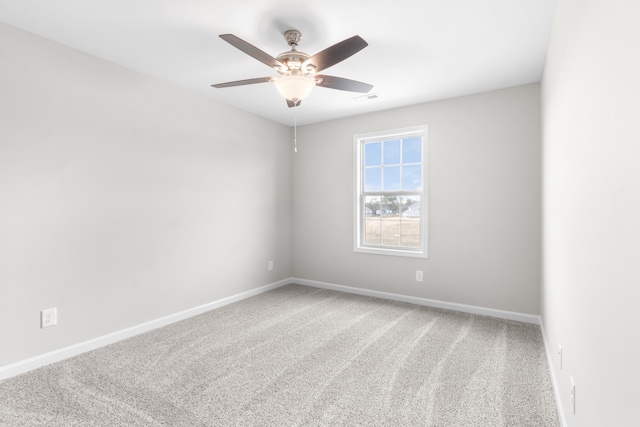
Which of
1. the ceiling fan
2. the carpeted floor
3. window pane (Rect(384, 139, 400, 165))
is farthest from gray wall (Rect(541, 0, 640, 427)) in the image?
window pane (Rect(384, 139, 400, 165))

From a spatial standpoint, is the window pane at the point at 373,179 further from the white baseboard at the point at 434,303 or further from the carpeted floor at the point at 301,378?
the carpeted floor at the point at 301,378

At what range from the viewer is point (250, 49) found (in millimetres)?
1974

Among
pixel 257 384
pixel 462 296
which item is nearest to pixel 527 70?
pixel 462 296

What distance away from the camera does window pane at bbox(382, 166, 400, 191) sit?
4223 mm

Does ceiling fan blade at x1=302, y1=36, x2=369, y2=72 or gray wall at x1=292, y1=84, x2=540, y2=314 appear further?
gray wall at x1=292, y1=84, x2=540, y2=314

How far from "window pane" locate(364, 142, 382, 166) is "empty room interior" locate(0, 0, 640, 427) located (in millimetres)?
58

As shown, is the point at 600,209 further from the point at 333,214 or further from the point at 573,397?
the point at 333,214

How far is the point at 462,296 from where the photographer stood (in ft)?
12.1

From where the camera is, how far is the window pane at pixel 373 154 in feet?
14.3

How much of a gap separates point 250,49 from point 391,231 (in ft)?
9.69

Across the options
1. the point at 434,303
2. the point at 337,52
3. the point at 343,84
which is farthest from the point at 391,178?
the point at 337,52

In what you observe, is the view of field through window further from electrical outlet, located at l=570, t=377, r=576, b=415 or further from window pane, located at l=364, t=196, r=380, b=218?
electrical outlet, located at l=570, t=377, r=576, b=415

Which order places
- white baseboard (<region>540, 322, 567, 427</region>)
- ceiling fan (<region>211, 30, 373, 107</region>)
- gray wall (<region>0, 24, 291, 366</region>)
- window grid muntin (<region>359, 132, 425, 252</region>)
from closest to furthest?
white baseboard (<region>540, 322, 567, 427</region>)
ceiling fan (<region>211, 30, 373, 107</region>)
gray wall (<region>0, 24, 291, 366</region>)
window grid muntin (<region>359, 132, 425, 252</region>)

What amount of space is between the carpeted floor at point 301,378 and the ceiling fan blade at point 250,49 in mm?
2139
